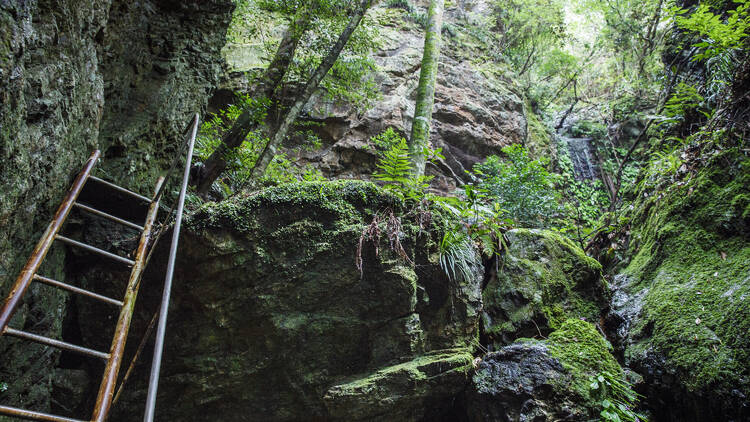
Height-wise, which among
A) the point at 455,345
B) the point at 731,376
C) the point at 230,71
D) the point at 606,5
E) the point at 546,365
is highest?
the point at 606,5

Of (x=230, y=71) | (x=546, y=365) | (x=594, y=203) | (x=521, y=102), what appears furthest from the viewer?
(x=521, y=102)

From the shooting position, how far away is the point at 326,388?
3.35 meters

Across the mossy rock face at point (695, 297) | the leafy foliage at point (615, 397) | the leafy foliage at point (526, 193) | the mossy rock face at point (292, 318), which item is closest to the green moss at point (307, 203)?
the mossy rock face at point (292, 318)

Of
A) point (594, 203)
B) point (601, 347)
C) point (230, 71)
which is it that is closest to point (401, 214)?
point (601, 347)

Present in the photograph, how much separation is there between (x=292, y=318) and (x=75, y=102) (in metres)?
2.53

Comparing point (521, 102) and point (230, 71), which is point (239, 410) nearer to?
point (230, 71)

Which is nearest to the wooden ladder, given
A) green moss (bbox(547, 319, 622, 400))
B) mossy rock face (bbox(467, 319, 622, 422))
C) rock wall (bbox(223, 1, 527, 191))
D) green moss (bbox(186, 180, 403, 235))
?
green moss (bbox(186, 180, 403, 235))

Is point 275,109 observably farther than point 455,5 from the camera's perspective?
No

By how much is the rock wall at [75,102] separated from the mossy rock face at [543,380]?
362 cm

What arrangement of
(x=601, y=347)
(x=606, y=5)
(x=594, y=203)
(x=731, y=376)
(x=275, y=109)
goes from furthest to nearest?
1. (x=606, y=5)
2. (x=594, y=203)
3. (x=275, y=109)
4. (x=601, y=347)
5. (x=731, y=376)

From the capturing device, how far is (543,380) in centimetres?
324

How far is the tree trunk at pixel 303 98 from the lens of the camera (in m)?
4.88

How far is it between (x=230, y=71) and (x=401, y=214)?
7.07 meters

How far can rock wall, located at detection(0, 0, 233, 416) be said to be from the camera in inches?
93.9
